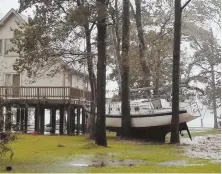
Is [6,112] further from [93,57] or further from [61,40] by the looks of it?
[93,57]

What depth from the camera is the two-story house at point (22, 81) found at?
28672 millimetres

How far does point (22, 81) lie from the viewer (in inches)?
1207

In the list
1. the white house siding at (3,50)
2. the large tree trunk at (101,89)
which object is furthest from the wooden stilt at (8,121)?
the white house siding at (3,50)

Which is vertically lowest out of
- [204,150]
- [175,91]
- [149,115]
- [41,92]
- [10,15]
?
[204,150]

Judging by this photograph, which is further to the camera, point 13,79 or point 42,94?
point 13,79

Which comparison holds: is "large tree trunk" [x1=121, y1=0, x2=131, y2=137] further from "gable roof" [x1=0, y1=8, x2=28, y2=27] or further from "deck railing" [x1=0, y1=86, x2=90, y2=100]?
"gable roof" [x1=0, y1=8, x2=28, y2=27]

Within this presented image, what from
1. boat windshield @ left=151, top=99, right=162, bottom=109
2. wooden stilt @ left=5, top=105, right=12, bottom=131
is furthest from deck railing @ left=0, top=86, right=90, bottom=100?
wooden stilt @ left=5, top=105, right=12, bottom=131

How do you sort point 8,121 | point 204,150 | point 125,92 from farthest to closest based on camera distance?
1. point 125,92
2. point 204,150
3. point 8,121

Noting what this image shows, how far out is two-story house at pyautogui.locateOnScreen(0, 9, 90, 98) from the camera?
1129 inches

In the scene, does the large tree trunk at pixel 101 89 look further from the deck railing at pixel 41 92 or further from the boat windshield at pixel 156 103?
the deck railing at pixel 41 92

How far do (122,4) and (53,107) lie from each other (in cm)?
967

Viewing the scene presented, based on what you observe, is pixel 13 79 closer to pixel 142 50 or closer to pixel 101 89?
pixel 142 50

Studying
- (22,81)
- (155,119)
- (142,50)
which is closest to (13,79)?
(22,81)

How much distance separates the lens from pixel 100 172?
9.78 meters
